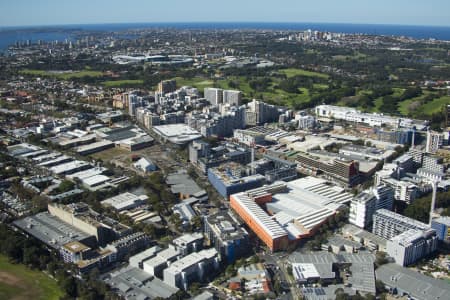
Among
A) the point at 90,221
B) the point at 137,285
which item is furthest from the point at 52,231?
the point at 137,285

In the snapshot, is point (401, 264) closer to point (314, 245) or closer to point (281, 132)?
point (314, 245)

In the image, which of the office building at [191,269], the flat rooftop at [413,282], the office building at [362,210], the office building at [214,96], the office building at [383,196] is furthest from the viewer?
the office building at [214,96]

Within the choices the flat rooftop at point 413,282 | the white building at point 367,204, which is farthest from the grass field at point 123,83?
the flat rooftop at point 413,282

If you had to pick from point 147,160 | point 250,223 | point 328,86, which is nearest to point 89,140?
point 147,160

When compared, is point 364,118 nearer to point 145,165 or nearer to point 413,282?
point 145,165

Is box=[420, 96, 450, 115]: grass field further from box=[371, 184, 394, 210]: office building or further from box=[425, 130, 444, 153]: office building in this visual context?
box=[371, 184, 394, 210]: office building

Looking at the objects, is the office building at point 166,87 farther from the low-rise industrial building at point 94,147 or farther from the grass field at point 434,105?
the grass field at point 434,105

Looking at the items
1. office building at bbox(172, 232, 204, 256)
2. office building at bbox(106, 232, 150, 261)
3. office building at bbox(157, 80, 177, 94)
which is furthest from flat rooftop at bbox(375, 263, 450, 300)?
office building at bbox(157, 80, 177, 94)
